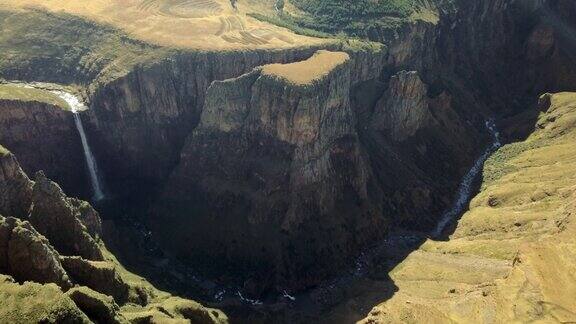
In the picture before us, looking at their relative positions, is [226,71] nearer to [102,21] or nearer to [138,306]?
[102,21]

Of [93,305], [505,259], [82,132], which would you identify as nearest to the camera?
[93,305]

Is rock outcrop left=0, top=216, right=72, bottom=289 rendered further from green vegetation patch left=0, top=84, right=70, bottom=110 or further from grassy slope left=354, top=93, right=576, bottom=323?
green vegetation patch left=0, top=84, right=70, bottom=110

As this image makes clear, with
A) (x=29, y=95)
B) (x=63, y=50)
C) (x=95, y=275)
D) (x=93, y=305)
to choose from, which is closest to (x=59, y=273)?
(x=93, y=305)

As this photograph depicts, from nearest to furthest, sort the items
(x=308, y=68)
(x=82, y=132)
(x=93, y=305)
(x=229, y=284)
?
(x=93, y=305), (x=229, y=284), (x=308, y=68), (x=82, y=132)

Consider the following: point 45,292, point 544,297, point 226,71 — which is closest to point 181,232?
point 226,71

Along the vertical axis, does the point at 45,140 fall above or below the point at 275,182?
above

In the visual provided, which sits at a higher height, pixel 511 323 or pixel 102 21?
pixel 102 21

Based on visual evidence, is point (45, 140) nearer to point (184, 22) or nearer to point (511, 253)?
point (184, 22)
